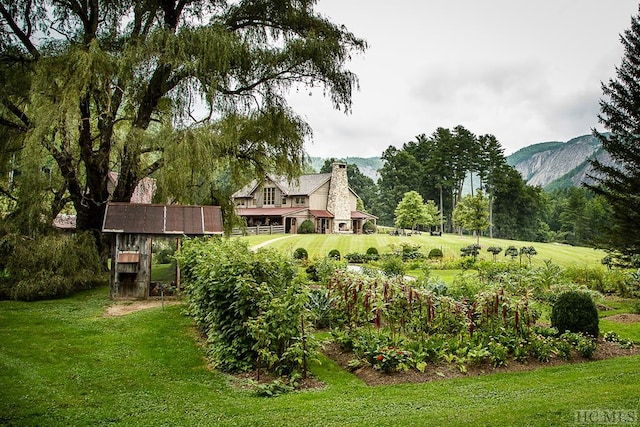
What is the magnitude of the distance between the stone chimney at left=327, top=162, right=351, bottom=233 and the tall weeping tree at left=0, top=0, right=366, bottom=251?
3073 cm

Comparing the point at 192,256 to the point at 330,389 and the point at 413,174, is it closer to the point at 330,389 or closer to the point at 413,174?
the point at 330,389

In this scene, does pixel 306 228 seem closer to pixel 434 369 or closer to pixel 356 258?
pixel 356 258

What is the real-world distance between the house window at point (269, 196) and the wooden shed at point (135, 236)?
1427 inches

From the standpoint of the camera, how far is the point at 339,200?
49.4m

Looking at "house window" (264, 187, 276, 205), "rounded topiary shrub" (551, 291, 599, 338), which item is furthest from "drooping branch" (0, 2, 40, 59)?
"house window" (264, 187, 276, 205)

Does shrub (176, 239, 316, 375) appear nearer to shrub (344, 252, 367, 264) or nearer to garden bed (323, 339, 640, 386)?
A: garden bed (323, 339, 640, 386)

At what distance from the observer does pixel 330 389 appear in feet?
21.2

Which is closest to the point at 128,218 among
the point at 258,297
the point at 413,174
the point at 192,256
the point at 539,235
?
the point at 192,256

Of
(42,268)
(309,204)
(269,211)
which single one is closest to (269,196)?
(269,211)

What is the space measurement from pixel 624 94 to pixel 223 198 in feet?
48.6

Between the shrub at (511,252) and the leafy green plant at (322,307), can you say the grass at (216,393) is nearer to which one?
the leafy green plant at (322,307)

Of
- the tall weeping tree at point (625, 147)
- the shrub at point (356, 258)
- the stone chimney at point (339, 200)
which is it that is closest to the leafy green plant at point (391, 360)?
the tall weeping tree at point (625, 147)

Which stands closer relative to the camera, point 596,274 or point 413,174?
point 596,274

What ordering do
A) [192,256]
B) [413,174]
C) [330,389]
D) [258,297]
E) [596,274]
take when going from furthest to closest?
[413,174], [596,274], [192,256], [258,297], [330,389]
